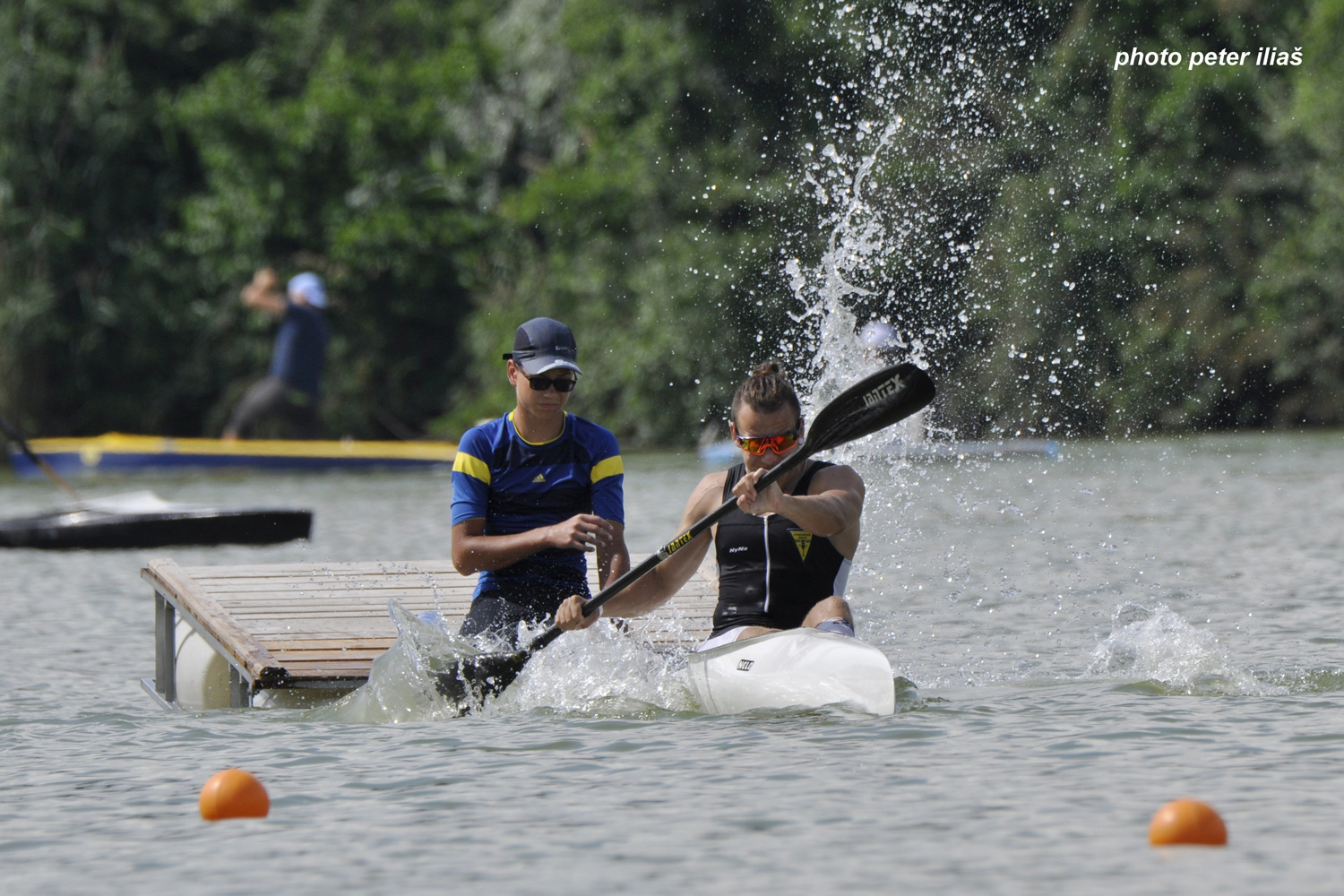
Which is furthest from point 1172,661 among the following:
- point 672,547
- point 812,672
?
point 672,547

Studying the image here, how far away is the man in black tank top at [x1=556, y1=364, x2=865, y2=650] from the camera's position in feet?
18.4

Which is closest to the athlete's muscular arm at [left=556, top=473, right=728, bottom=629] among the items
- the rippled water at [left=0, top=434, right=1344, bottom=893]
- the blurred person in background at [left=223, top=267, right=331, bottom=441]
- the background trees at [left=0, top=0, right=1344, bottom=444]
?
the rippled water at [left=0, top=434, right=1344, bottom=893]

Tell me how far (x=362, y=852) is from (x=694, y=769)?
1124 millimetres

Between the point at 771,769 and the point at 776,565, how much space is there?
0.92 m

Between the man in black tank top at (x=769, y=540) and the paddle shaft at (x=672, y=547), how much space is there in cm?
5

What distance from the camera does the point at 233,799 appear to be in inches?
183

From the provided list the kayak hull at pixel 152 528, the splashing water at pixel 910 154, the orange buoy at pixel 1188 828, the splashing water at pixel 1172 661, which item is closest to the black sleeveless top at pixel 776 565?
the splashing water at pixel 1172 661

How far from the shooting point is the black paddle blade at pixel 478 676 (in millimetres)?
5973

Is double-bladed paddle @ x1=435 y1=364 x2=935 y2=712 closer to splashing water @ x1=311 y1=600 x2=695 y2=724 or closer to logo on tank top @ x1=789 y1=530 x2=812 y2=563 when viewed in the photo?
splashing water @ x1=311 y1=600 x2=695 y2=724

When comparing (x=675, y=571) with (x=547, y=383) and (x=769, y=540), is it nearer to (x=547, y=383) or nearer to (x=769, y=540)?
(x=769, y=540)

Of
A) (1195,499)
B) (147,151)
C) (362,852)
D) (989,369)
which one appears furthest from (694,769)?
(147,151)

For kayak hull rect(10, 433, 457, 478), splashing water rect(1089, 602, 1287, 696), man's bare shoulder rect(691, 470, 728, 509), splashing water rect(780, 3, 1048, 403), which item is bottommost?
splashing water rect(1089, 602, 1287, 696)

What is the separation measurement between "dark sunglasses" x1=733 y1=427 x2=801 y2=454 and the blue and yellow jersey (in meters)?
0.56

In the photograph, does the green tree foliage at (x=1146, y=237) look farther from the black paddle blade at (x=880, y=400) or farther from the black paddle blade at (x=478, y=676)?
the black paddle blade at (x=478, y=676)
